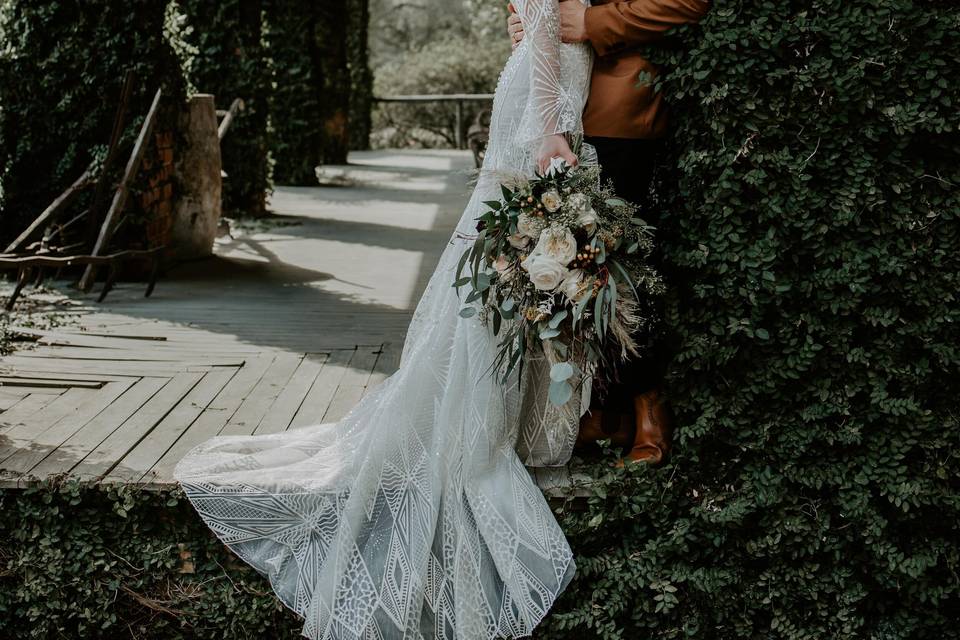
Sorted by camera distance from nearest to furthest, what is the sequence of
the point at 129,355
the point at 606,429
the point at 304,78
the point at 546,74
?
the point at 546,74
the point at 606,429
the point at 129,355
the point at 304,78

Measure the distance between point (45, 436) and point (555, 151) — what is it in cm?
191

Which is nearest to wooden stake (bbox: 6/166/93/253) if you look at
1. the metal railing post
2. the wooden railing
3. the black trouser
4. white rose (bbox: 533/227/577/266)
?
Result: the black trouser

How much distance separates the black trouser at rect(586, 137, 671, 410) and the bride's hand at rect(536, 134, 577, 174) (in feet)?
0.39

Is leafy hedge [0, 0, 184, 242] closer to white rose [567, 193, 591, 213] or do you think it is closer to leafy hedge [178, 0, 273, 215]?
leafy hedge [178, 0, 273, 215]

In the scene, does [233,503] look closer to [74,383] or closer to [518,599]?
[518,599]

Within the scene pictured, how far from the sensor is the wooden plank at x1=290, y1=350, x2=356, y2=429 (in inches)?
132

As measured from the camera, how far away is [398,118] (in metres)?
19.5

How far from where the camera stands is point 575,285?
237 centimetres

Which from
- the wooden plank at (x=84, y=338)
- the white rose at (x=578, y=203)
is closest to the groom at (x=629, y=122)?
the white rose at (x=578, y=203)

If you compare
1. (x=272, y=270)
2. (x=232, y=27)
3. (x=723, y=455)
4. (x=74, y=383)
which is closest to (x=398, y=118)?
(x=232, y=27)

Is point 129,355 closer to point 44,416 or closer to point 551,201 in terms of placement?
point 44,416

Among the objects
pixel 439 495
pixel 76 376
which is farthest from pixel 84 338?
pixel 439 495

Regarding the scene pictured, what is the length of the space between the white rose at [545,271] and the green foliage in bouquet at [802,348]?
39 cm

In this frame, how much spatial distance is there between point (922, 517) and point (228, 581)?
1.90m
